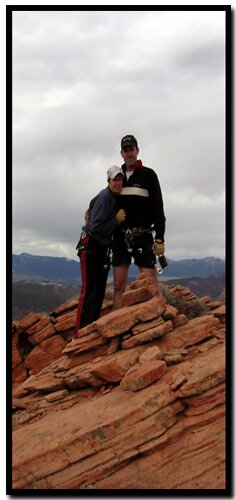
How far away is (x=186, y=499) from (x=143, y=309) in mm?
3675

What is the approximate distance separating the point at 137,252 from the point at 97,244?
920mm

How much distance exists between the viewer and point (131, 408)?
857 centimetres

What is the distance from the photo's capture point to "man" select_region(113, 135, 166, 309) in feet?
36.6

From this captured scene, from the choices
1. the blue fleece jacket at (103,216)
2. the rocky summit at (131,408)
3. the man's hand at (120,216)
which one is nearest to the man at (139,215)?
the man's hand at (120,216)

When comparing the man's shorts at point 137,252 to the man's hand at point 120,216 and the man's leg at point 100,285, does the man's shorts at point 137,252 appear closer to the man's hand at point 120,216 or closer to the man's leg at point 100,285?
the man's leg at point 100,285

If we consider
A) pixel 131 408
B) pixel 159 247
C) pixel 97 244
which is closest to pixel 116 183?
pixel 97 244

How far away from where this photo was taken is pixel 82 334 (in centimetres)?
1050

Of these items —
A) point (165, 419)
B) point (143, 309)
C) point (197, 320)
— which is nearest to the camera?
point (165, 419)

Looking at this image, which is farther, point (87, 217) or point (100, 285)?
point (87, 217)

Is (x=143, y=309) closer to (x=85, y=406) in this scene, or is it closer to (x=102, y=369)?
(x=102, y=369)

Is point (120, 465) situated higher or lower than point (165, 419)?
lower

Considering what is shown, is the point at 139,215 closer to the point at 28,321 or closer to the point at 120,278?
the point at 120,278

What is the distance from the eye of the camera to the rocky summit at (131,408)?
8109 millimetres

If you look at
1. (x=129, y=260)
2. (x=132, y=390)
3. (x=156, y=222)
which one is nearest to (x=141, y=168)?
(x=156, y=222)
